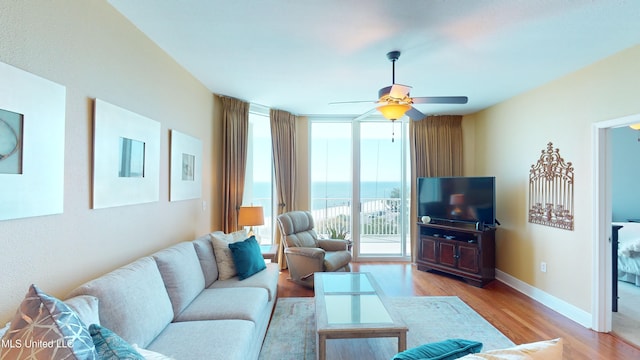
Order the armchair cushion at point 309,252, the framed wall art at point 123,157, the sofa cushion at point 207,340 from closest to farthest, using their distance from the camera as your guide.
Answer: the sofa cushion at point 207,340 < the framed wall art at point 123,157 < the armchair cushion at point 309,252

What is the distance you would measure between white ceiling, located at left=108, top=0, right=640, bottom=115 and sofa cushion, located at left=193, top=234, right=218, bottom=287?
184 centimetres

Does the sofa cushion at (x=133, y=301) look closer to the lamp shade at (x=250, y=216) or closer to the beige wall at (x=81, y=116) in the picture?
the beige wall at (x=81, y=116)

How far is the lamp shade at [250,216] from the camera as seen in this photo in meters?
3.82

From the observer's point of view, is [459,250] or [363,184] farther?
[363,184]

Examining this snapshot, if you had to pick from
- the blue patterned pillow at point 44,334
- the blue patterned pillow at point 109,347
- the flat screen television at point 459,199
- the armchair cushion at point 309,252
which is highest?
the flat screen television at point 459,199

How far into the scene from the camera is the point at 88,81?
1844 millimetres

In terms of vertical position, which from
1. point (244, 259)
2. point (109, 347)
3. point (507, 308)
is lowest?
point (507, 308)

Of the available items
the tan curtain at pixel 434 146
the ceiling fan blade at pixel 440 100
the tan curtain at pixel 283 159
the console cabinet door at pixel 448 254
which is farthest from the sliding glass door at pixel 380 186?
the ceiling fan blade at pixel 440 100

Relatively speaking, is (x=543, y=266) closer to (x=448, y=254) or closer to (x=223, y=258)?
(x=448, y=254)

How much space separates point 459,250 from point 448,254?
0.19 m

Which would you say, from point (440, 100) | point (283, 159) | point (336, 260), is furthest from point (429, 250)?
point (283, 159)

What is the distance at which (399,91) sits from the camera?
8.64ft

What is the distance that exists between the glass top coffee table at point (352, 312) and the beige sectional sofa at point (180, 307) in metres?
0.50

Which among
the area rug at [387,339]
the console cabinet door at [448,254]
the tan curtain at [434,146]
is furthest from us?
the tan curtain at [434,146]
